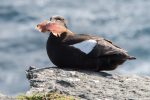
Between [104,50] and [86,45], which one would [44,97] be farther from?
[104,50]

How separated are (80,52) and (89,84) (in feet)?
4.83

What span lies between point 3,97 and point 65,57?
249 cm

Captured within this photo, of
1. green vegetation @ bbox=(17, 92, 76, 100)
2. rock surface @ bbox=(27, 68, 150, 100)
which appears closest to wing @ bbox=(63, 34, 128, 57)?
rock surface @ bbox=(27, 68, 150, 100)

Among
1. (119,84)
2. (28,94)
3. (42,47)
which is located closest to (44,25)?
(119,84)

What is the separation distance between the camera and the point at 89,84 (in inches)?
324

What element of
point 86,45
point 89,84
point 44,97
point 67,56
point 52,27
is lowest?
point 44,97

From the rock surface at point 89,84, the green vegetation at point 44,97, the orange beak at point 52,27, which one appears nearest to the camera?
the green vegetation at point 44,97

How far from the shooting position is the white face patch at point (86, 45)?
960cm

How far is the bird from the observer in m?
9.62

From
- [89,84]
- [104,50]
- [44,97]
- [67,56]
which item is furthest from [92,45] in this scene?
[44,97]

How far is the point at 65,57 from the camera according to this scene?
31.7 ft

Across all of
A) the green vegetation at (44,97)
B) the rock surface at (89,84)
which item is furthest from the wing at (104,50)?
the green vegetation at (44,97)

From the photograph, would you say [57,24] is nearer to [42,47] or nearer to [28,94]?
[28,94]

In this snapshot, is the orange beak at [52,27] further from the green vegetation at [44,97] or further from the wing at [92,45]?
the green vegetation at [44,97]
